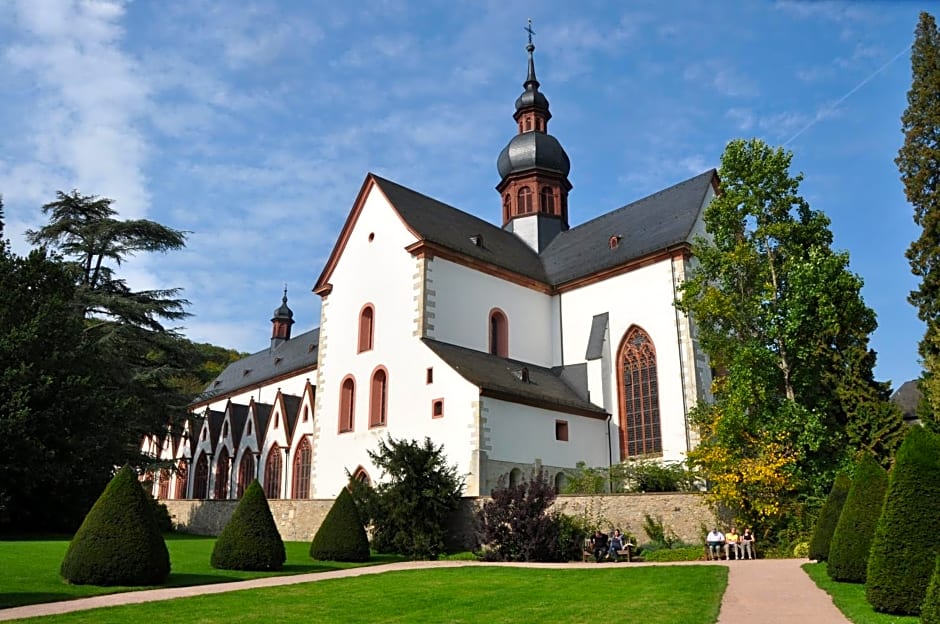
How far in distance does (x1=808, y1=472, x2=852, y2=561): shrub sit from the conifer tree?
515 centimetres

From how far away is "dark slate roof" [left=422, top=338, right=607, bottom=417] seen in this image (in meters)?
26.6

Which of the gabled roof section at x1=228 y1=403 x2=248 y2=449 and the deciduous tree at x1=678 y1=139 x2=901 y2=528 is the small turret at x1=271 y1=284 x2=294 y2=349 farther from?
the deciduous tree at x1=678 y1=139 x2=901 y2=528

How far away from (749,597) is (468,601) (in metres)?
4.42

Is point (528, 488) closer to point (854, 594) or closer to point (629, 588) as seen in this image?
point (629, 588)

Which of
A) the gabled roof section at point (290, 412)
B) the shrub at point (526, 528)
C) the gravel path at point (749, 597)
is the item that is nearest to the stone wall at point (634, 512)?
the shrub at point (526, 528)

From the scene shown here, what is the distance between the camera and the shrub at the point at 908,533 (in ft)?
32.9

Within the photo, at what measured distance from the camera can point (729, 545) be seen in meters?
20.2

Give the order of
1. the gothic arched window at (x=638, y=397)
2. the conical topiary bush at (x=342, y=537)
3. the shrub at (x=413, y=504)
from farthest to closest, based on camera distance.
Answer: the gothic arched window at (x=638, y=397)
the shrub at (x=413, y=504)
the conical topiary bush at (x=342, y=537)

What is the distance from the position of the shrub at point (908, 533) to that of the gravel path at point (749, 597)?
752mm

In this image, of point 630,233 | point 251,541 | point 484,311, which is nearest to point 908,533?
point 251,541

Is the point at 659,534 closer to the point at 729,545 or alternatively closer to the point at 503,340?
the point at 729,545

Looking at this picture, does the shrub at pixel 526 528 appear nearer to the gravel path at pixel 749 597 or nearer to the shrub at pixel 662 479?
the shrub at pixel 662 479

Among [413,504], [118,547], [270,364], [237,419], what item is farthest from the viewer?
[270,364]

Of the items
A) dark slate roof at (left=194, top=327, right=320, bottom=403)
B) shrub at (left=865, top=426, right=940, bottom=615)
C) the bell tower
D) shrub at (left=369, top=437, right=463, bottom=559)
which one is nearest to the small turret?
dark slate roof at (left=194, top=327, right=320, bottom=403)
